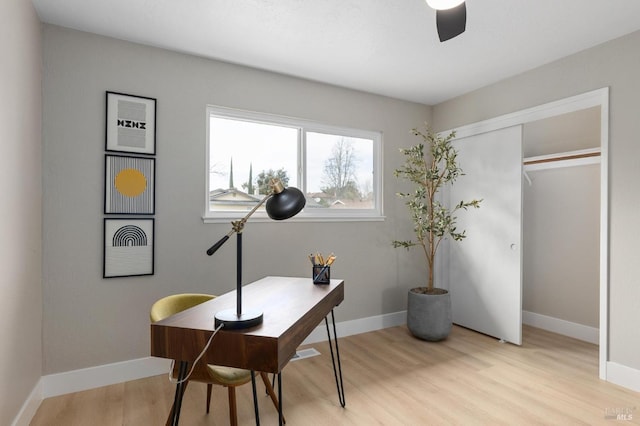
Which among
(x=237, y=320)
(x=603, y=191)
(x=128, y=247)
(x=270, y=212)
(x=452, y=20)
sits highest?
(x=452, y=20)

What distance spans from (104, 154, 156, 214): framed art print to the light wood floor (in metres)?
1.29

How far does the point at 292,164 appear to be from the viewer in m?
3.48

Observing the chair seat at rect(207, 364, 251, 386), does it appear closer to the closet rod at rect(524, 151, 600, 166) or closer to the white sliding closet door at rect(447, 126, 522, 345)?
the white sliding closet door at rect(447, 126, 522, 345)

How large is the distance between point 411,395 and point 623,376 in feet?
5.15

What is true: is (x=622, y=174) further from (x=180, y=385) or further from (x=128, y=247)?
(x=128, y=247)

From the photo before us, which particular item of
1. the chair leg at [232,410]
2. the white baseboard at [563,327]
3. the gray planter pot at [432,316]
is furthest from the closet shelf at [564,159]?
the chair leg at [232,410]

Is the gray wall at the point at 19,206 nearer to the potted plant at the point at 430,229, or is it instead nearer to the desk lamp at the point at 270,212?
the desk lamp at the point at 270,212

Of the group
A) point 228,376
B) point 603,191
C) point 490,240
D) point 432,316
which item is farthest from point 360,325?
point 603,191

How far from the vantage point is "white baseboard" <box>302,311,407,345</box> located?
347cm

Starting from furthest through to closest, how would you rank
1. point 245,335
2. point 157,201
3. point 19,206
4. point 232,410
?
point 157,201 → point 19,206 → point 232,410 → point 245,335

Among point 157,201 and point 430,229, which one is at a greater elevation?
point 157,201

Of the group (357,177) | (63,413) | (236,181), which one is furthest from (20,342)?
(357,177)

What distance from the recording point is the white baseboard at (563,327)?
11.4 ft

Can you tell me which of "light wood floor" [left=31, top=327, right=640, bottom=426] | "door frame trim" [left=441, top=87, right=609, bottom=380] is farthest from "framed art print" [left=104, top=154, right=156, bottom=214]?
"door frame trim" [left=441, top=87, right=609, bottom=380]
